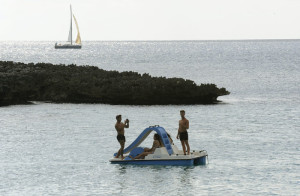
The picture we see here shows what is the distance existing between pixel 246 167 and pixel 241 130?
16.1 m

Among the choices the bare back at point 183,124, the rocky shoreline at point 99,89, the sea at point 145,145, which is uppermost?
the rocky shoreline at point 99,89

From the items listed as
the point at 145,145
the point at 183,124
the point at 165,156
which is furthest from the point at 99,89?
the point at 183,124

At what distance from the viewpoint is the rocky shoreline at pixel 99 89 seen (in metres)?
64.6

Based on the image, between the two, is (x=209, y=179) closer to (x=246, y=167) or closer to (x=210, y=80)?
(x=246, y=167)

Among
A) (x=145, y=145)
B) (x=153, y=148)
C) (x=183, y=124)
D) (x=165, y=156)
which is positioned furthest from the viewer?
(x=145, y=145)

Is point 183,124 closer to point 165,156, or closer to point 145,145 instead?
point 165,156

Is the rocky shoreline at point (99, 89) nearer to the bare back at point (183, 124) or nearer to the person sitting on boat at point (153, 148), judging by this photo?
the person sitting on boat at point (153, 148)

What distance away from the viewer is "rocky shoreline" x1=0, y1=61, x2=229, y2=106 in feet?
212

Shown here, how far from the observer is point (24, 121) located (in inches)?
2157

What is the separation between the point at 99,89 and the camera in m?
66.3

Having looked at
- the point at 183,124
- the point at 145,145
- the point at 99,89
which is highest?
the point at 99,89

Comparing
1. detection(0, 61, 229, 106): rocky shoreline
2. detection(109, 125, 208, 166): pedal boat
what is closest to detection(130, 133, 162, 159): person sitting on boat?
detection(109, 125, 208, 166): pedal boat

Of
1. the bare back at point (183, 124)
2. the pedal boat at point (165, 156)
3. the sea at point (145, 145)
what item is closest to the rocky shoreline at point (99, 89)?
the sea at point (145, 145)

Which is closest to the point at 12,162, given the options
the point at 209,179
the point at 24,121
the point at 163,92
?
the point at 209,179
